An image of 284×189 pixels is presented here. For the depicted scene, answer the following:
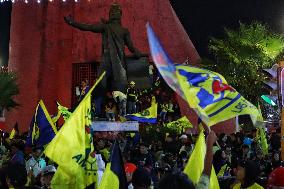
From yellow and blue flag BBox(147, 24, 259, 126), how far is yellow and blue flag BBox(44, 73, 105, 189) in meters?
0.82

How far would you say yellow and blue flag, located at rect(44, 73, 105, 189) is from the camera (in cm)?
521

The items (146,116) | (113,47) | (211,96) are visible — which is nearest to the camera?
(211,96)

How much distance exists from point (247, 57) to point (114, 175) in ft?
61.0

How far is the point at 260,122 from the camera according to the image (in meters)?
5.84

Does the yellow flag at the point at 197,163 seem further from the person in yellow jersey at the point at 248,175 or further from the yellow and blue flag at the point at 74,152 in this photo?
the yellow and blue flag at the point at 74,152

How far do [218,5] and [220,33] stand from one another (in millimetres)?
1500

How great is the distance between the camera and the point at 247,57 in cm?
2227

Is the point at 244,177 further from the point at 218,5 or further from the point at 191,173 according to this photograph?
the point at 218,5

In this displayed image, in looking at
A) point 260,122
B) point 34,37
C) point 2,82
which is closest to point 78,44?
point 34,37

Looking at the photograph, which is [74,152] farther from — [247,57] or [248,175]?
[247,57]

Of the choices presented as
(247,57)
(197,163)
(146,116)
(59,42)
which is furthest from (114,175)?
(59,42)

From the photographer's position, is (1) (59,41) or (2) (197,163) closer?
(2) (197,163)

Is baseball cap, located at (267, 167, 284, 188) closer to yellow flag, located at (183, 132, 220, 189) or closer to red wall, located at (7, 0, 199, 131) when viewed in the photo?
yellow flag, located at (183, 132, 220, 189)

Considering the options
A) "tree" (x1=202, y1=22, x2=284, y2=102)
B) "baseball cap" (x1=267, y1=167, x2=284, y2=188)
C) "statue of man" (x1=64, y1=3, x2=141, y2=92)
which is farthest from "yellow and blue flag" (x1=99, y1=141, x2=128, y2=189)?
"tree" (x1=202, y1=22, x2=284, y2=102)
